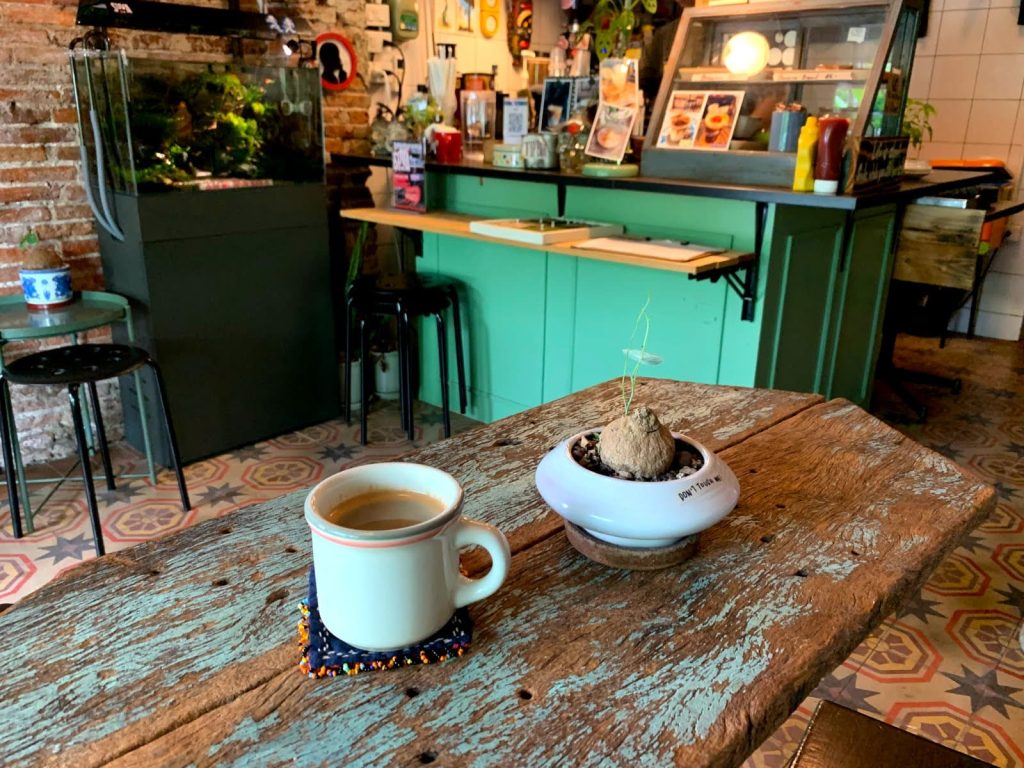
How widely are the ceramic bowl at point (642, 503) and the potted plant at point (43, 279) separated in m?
2.29

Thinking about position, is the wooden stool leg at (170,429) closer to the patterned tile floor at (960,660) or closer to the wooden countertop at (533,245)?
the wooden countertop at (533,245)

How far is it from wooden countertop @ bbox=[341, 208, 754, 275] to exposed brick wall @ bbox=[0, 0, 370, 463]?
89 cm

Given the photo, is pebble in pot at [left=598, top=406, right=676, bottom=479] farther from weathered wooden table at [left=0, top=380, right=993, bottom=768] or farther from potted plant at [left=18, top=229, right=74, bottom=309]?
potted plant at [left=18, top=229, right=74, bottom=309]

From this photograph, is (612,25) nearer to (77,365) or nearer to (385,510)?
(77,365)

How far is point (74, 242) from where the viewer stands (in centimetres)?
297

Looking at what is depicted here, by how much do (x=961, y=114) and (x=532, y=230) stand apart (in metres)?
3.35

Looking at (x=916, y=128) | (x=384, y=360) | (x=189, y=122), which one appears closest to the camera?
(x=189, y=122)

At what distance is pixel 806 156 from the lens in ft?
7.79

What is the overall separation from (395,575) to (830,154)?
6.85 ft

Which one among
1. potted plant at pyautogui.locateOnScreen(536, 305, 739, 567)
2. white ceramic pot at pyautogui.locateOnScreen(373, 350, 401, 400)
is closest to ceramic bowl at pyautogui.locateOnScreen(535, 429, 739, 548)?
potted plant at pyautogui.locateOnScreen(536, 305, 739, 567)

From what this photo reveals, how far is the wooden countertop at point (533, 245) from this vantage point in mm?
2270

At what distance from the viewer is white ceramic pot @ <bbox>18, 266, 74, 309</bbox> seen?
8.32 feet

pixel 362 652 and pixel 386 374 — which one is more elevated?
pixel 362 652

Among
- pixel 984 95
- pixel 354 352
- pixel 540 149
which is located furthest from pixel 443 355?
pixel 984 95
